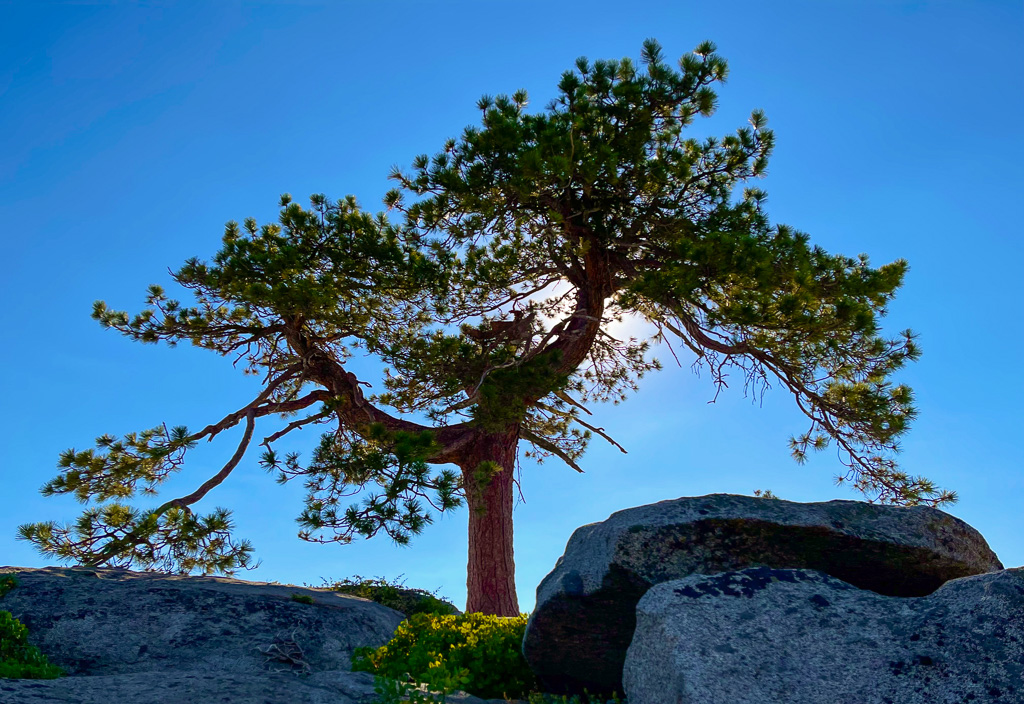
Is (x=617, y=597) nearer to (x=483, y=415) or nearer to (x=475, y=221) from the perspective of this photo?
(x=483, y=415)

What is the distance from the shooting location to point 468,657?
24.3 ft

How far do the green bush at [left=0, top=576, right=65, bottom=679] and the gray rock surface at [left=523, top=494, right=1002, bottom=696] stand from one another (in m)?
4.79

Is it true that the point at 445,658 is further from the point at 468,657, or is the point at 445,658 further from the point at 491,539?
the point at 491,539

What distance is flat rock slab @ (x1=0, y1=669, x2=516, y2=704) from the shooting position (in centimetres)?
545

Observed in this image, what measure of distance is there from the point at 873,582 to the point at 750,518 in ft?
4.24

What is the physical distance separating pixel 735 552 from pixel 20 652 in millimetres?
7807

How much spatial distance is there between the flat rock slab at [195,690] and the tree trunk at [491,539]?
6.58 metres

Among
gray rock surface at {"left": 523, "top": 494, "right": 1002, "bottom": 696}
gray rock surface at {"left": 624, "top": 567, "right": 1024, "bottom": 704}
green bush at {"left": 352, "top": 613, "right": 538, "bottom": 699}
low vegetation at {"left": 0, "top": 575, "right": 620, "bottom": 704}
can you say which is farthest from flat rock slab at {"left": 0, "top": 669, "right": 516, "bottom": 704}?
gray rock surface at {"left": 624, "top": 567, "right": 1024, "bottom": 704}

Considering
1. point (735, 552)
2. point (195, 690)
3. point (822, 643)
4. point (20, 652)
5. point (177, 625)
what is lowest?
point (195, 690)

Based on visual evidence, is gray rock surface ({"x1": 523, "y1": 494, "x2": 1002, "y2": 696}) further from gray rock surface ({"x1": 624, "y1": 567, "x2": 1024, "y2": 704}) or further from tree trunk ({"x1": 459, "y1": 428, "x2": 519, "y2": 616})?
tree trunk ({"x1": 459, "y1": 428, "x2": 519, "y2": 616})

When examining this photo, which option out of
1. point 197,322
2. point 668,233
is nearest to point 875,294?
point 668,233

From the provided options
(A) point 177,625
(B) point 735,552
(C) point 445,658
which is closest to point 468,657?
(C) point 445,658

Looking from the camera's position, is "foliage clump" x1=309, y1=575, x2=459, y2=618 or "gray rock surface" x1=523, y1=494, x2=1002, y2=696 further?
"foliage clump" x1=309, y1=575, x2=459, y2=618

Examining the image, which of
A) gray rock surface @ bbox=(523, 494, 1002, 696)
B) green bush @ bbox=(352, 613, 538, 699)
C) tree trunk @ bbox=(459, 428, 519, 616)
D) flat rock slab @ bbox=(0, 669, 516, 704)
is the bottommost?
flat rock slab @ bbox=(0, 669, 516, 704)
